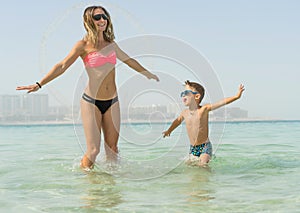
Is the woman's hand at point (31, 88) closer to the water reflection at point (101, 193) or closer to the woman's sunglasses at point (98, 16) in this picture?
the woman's sunglasses at point (98, 16)

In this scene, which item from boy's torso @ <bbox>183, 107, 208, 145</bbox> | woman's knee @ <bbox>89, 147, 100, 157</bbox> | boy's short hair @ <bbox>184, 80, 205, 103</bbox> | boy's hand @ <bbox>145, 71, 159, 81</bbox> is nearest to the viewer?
woman's knee @ <bbox>89, 147, 100, 157</bbox>

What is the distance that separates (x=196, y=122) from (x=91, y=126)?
5.41 feet

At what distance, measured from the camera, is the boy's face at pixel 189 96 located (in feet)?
21.1

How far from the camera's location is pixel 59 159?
7.83 meters

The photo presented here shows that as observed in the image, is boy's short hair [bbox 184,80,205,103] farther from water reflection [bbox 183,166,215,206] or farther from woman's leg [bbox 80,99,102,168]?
woman's leg [bbox 80,99,102,168]

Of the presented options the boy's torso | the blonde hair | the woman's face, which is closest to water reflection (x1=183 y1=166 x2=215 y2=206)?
the boy's torso

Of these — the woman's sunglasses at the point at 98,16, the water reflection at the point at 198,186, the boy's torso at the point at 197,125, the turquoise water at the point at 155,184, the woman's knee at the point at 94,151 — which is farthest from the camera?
the boy's torso at the point at 197,125

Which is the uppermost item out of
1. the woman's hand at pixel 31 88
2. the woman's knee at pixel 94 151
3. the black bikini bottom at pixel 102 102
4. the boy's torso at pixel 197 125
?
the woman's hand at pixel 31 88

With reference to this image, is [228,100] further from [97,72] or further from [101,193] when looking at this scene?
[101,193]

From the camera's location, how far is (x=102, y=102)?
562 centimetres

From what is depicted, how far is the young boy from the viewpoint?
6.42 meters

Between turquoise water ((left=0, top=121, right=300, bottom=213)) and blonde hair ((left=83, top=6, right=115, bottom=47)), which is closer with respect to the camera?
turquoise water ((left=0, top=121, right=300, bottom=213))

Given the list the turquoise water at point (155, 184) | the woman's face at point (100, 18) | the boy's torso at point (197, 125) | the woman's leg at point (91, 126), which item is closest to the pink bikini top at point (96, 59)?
the woman's face at point (100, 18)

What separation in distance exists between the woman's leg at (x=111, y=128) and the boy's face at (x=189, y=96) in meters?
1.13
